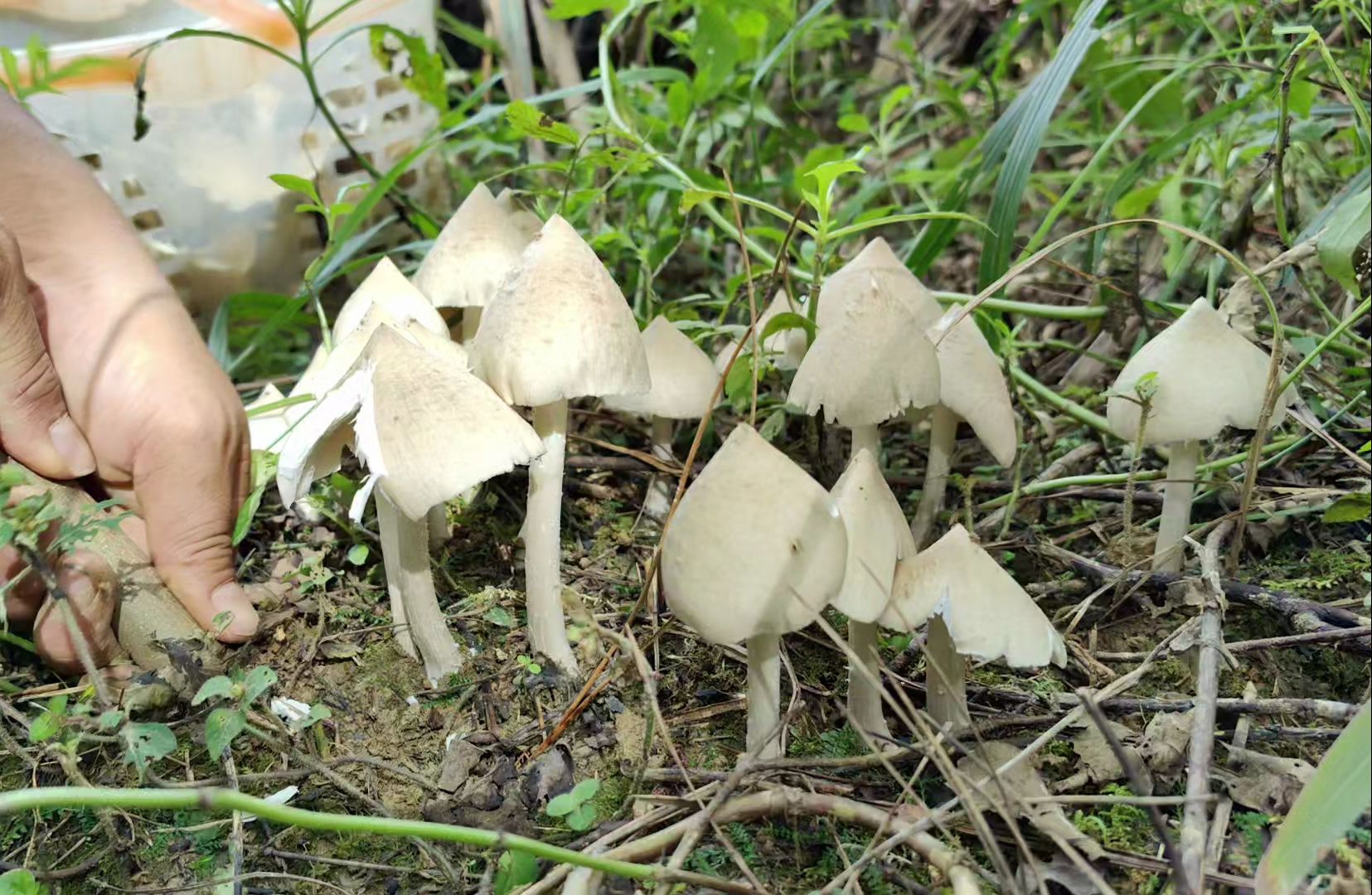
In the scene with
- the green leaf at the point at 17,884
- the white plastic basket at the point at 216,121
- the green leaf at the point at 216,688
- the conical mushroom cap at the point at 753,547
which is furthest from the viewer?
the white plastic basket at the point at 216,121

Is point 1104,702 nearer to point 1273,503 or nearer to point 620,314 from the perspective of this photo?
point 1273,503

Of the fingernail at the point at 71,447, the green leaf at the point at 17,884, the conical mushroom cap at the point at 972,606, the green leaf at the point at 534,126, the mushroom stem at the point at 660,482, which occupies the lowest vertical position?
the mushroom stem at the point at 660,482

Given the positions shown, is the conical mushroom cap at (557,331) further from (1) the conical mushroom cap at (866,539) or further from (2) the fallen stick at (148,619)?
(2) the fallen stick at (148,619)

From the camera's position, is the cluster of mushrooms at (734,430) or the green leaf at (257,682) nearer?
the cluster of mushrooms at (734,430)

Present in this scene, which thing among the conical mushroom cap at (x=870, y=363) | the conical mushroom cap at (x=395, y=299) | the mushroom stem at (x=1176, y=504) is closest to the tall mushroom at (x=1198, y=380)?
the mushroom stem at (x=1176, y=504)

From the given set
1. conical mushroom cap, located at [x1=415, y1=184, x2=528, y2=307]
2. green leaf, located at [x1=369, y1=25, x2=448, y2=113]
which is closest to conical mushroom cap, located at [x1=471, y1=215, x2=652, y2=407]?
conical mushroom cap, located at [x1=415, y1=184, x2=528, y2=307]

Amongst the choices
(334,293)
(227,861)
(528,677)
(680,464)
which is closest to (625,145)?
(680,464)
